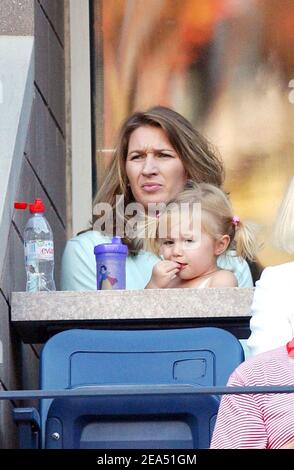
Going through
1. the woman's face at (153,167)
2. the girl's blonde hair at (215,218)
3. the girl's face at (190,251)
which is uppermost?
the woman's face at (153,167)

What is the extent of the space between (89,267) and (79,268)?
37 millimetres

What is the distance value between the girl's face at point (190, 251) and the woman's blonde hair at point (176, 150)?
0.65 meters

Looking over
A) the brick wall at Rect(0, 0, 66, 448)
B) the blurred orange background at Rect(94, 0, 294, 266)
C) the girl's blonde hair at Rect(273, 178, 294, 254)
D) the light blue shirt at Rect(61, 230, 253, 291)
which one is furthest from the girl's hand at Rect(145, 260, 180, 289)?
the blurred orange background at Rect(94, 0, 294, 266)

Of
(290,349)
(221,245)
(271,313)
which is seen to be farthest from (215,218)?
(290,349)

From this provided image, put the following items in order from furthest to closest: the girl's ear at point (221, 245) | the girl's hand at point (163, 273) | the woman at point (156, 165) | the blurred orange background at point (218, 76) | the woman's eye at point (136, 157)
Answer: the blurred orange background at point (218, 76) → the woman's eye at point (136, 157) → the woman at point (156, 165) → the girl's ear at point (221, 245) → the girl's hand at point (163, 273)

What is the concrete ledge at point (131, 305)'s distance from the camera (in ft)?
19.5

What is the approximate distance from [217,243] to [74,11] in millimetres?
2406

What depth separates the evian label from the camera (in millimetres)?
6219

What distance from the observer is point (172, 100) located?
333 inches

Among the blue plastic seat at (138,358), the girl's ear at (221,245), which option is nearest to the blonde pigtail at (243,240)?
the girl's ear at (221,245)

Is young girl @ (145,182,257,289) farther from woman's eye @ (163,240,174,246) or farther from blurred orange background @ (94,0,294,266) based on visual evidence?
blurred orange background @ (94,0,294,266)

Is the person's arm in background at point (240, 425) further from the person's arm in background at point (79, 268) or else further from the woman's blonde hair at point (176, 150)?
the woman's blonde hair at point (176, 150)

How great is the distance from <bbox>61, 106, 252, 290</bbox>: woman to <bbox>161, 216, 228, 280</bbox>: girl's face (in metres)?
0.34

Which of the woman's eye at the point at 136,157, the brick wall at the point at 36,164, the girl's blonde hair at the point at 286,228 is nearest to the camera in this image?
the girl's blonde hair at the point at 286,228
